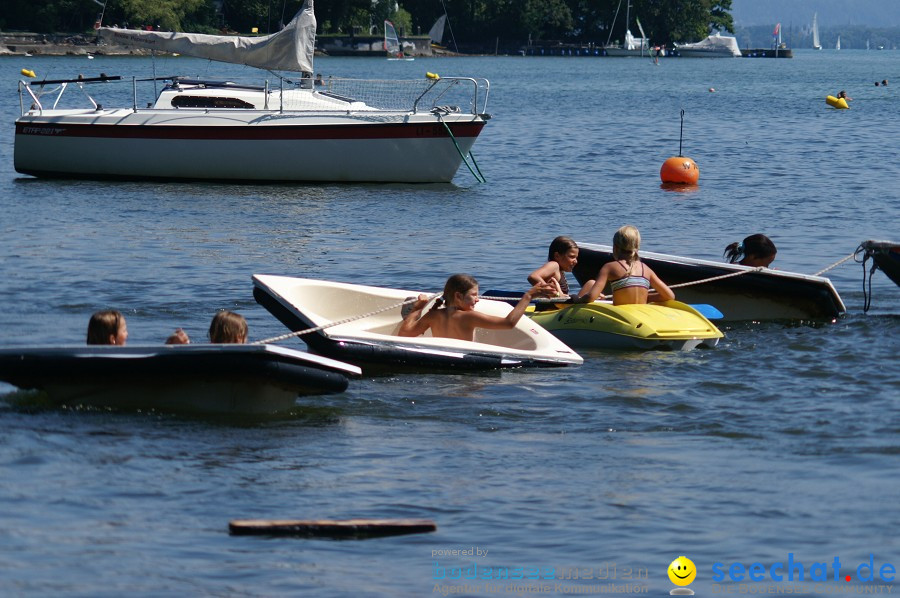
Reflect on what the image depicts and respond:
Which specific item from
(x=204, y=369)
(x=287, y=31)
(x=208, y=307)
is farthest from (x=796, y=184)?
(x=204, y=369)

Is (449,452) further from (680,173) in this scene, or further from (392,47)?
(392,47)

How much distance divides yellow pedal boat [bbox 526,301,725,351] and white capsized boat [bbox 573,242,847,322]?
1102 mm

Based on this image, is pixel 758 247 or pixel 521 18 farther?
pixel 521 18

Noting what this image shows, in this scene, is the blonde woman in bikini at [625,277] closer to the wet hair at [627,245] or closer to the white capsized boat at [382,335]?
the wet hair at [627,245]

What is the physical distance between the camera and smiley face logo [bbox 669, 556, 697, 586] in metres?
6.75

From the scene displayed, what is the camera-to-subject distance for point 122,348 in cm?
890

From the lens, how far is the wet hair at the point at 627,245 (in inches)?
465

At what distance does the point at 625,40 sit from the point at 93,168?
14091cm

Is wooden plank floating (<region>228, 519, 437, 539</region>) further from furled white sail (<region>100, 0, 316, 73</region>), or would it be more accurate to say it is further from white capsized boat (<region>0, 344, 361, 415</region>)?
furled white sail (<region>100, 0, 316, 73</region>)

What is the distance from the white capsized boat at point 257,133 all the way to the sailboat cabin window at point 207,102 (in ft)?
0.06

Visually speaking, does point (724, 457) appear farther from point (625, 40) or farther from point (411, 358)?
point (625, 40)

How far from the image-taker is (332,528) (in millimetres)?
7141

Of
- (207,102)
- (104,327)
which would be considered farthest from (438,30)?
(104,327)

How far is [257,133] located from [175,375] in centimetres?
1497
